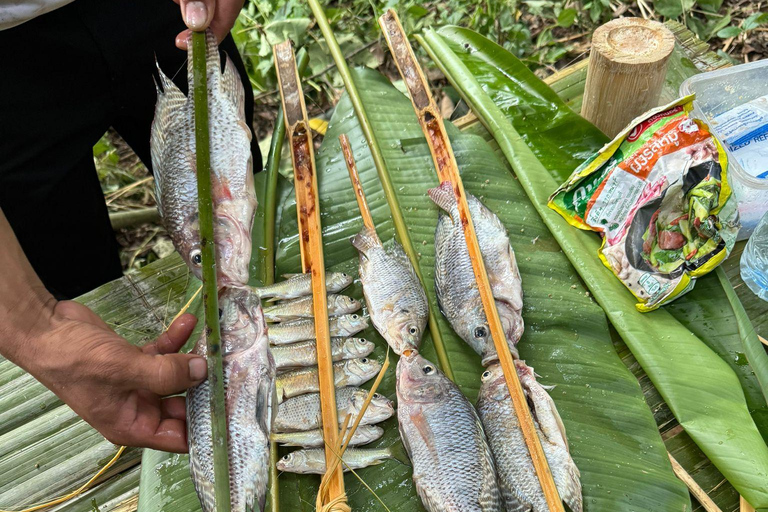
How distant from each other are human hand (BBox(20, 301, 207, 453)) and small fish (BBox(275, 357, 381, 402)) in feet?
1.93

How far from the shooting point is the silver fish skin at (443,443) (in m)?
1.98

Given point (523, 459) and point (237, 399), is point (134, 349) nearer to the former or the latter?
point (237, 399)

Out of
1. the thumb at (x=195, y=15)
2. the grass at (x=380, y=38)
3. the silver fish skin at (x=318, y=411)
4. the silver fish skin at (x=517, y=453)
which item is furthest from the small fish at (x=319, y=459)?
the grass at (x=380, y=38)

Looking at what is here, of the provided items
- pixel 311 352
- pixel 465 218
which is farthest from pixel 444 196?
pixel 311 352

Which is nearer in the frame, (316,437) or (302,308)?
(316,437)

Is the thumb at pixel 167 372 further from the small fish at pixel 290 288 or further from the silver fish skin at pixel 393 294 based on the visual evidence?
the silver fish skin at pixel 393 294

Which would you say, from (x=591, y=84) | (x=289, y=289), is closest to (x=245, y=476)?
(x=289, y=289)

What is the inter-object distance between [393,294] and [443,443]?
698mm

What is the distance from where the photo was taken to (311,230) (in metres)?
2.62

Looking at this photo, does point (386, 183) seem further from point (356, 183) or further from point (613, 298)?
point (613, 298)

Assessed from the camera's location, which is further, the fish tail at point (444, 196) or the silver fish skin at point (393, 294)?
the fish tail at point (444, 196)

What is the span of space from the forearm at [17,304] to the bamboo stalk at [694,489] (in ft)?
7.55

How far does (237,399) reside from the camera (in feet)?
6.06

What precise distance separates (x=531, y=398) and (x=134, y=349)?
142 centimetres
